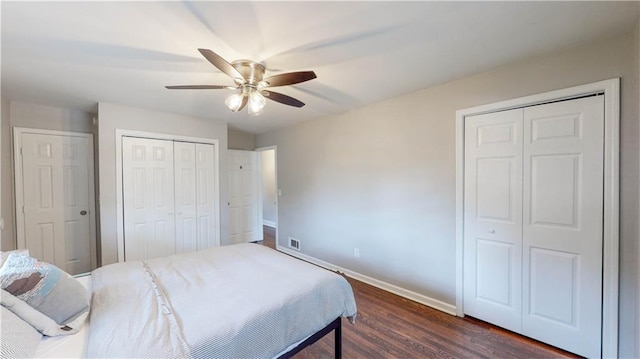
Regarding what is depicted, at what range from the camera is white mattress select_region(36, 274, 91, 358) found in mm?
1069

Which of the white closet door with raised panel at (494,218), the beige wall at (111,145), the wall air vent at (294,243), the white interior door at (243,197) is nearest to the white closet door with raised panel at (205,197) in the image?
the beige wall at (111,145)

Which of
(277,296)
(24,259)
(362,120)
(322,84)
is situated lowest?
(277,296)

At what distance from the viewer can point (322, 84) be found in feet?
8.24

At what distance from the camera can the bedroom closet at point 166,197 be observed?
3236 millimetres

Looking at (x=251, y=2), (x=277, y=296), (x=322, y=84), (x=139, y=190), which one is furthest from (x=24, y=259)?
(x=322, y=84)

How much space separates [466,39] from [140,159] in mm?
3775

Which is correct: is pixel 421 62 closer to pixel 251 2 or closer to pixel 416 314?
pixel 251 2

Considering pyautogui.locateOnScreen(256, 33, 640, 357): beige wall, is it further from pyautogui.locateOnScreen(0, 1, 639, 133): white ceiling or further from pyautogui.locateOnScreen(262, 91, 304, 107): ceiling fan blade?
pyautogui.locateOnScreen(262, 91, 304, 107): ceiling fan blade

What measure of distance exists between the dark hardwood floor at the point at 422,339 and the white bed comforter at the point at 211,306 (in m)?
0.45

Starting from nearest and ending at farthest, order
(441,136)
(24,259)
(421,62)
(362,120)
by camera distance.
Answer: (24,259) < (421,62) < (441,136) < (362,120)

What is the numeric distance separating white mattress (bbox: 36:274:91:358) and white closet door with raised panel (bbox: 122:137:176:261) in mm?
2381

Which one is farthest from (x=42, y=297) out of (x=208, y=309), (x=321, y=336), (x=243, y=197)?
(x=243, y=197)

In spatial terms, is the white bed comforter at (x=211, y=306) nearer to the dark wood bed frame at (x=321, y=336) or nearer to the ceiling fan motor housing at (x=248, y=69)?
the dark wood bed frame at (x=321, y=336)

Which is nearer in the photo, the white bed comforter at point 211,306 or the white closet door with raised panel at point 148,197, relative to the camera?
the white bed comforter at point 211,306
